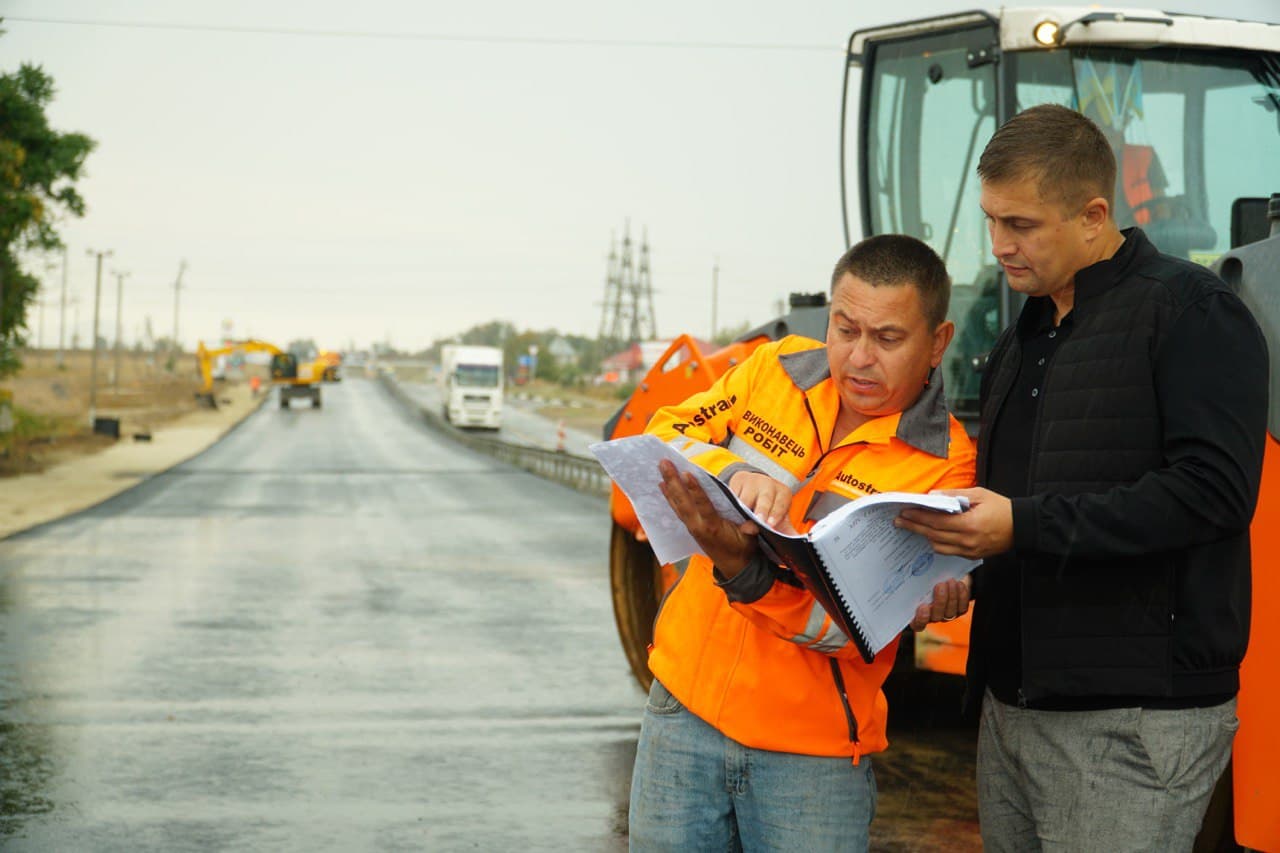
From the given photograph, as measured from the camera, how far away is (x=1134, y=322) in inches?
111

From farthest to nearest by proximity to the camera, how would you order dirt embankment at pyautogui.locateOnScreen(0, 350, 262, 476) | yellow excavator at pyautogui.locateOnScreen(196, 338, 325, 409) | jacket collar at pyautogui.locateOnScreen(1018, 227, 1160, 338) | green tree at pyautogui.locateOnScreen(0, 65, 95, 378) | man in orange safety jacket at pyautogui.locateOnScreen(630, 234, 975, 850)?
1. yellow excavator at pyautogui.locateOnScreen(196, 338, 325, 409)
2. dirt embankment at pyautogui.locateOnScreen(0, 350, 262, 476)
3. green tree at pyautogui.locateOnScreen(0, 65, 95, 378)
4. man in orange safety jacket at pyautogui.locateOnScreen(630, 234, 975, 850)
5. jacket collar at pyautogui.locateOnScreen(1018, 227, 1160, 338)

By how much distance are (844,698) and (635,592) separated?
16.3 feet

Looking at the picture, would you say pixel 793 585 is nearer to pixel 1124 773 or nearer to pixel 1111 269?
pixel 1124 773

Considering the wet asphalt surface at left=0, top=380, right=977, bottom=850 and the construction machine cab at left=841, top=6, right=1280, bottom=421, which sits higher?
the construction machine cab at left=841, top=6, right=1280, bottom=421

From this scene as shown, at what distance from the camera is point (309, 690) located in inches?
370

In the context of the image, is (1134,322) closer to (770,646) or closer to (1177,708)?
(1177,708)

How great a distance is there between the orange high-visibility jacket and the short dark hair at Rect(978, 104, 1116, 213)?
47 cm

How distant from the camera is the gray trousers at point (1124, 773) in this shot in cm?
279

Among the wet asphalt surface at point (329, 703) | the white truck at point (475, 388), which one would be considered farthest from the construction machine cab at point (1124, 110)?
the white truck at point (475, 388)

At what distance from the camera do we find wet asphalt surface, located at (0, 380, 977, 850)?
647 centimetres

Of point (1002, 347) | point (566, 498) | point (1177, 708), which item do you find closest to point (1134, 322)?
point (1002, 347)

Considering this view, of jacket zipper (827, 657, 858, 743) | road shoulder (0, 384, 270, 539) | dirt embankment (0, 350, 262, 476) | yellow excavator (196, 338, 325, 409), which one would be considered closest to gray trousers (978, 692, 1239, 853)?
jacket zipper (827, 657, 858, 743)

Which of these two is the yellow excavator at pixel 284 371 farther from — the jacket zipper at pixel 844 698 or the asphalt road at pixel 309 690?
the jacket zipper at pixel 844 698

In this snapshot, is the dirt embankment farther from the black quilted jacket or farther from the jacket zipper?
the black quilted jacket
